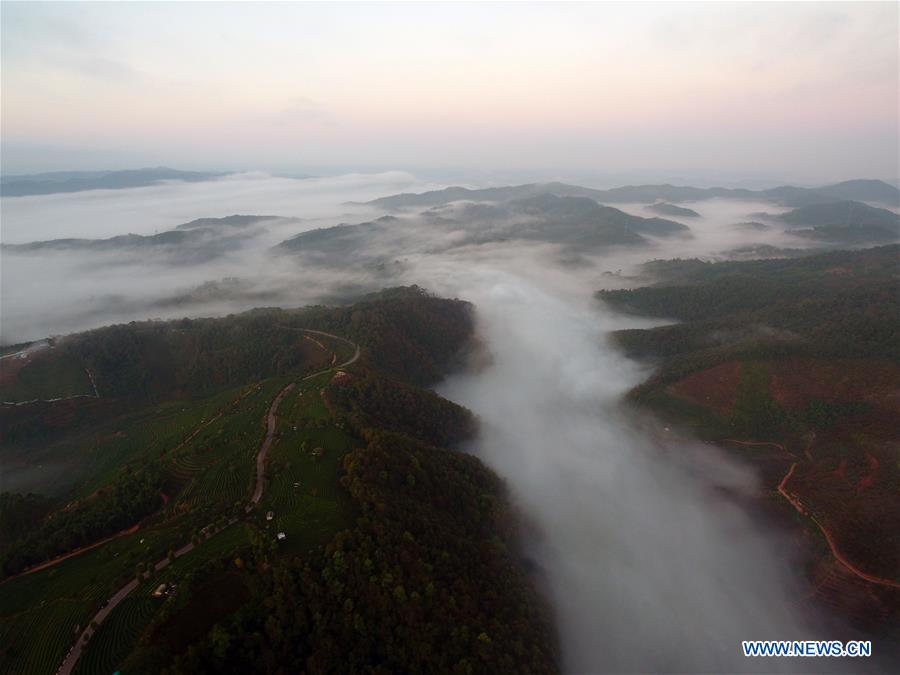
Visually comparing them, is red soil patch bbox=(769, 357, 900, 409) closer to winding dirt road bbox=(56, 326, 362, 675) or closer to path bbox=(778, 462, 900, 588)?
path bbox=(778, 462, 900, 588)

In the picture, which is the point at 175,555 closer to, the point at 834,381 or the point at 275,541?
the point at 275,541

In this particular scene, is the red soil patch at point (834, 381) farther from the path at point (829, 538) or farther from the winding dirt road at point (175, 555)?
the winding dirt road at point (175, 555)

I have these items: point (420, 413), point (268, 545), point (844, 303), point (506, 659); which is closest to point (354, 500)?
point (268, 545)

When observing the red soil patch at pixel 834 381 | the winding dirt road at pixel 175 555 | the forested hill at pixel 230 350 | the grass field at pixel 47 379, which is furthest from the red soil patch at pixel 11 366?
the red soil patch at pixel 834 381

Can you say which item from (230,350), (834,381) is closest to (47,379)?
(230,350)

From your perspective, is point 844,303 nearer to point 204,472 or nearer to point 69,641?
point 204,472

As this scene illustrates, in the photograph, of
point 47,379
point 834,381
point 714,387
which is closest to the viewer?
point 834,381

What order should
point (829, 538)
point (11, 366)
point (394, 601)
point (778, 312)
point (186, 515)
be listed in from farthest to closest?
point (778, 312) < point (11, 366) < point (829, 538) < point (186, 515) < point (394, 601)

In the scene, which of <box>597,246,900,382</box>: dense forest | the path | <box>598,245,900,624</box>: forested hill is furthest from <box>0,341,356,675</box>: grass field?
<box>597,246,900,382</box>: dense forest
